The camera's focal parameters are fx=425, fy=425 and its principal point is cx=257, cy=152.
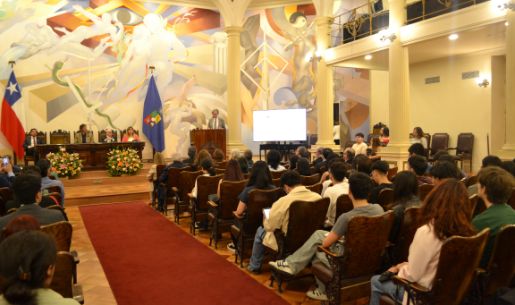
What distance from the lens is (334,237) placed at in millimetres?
2973

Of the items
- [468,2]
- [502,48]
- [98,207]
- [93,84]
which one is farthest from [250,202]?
[93,84]

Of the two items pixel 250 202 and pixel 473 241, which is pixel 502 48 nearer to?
pixel 250 202

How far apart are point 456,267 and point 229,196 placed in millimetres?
3047

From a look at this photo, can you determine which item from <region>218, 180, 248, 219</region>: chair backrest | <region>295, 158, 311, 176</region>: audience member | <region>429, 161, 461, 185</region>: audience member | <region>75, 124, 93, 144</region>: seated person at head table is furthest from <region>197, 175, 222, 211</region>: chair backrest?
<region>75, 124, 93, 144</region>: seated person at head table

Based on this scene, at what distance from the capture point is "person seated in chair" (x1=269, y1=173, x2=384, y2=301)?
9.80 ft

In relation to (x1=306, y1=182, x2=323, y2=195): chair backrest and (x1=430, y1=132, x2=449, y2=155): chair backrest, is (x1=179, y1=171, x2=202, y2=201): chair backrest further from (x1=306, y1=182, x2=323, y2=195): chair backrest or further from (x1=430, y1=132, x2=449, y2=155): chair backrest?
(x1=430, y1=132, x2=449, y2=155): chair backrest

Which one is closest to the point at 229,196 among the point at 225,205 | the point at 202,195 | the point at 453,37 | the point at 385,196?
the point at 225,205

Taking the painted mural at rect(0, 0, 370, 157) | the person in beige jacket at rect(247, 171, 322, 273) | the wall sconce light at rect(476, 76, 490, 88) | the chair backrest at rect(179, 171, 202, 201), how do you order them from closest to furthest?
1. the person in beige jacket at rect(247, 171, 322, 273)
2. the chair backrest at rect(179, 171, 202, 201)
3. the wall sconce light at rect(476, 76, 490, 88)
4. the painted mural at rect(0, 0, 370, 157)

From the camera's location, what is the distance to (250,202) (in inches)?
170

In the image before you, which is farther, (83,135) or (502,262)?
(83,135)

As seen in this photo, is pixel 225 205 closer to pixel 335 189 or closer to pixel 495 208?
pixel 335 189

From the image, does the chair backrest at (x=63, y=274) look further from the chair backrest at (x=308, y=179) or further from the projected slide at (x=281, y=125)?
the projected slide at (x=281, y=125)

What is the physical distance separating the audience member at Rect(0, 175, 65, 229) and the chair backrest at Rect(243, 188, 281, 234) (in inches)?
73.6

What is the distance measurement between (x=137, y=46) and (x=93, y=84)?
185 centimetres
